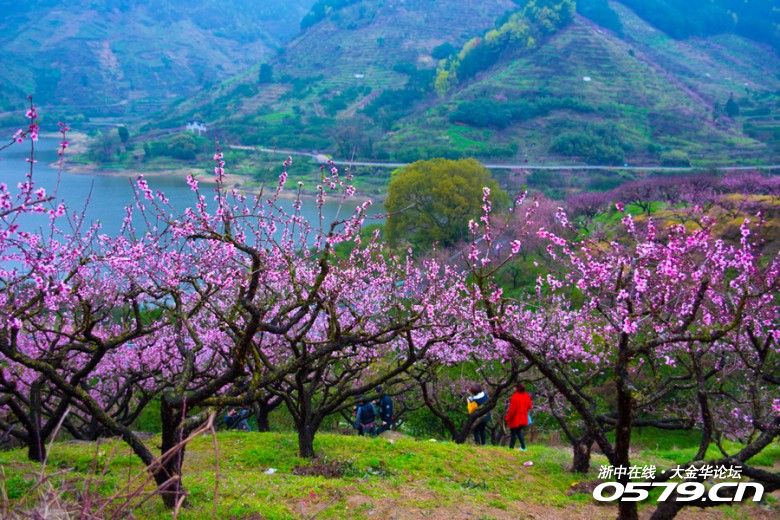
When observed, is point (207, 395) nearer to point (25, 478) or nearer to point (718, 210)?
point (25, 478)

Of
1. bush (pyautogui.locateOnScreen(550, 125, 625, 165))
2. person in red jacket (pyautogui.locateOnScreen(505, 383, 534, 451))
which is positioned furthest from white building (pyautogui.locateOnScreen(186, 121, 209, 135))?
person in red jacket (pyautogui.locateOnScreen(505, 383, 534, 451))

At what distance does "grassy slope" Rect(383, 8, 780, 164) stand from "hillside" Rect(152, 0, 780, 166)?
278mm

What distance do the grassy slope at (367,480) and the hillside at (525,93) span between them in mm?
66887

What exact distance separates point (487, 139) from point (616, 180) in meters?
24.0

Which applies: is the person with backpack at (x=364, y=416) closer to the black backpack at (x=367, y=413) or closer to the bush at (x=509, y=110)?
the black backpack at (x=367, y=413)

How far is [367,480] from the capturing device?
8.68 m

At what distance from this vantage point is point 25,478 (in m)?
7.56

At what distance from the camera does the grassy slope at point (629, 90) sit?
7888 centimetres

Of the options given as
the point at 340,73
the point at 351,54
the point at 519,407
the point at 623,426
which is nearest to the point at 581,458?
the point at 519,407

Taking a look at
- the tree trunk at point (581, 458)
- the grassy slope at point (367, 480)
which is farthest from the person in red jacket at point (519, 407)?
the tree trunk at point (581, 458)

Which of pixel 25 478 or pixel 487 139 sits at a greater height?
pixel 487 139

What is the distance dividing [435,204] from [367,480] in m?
Answer: 32.0

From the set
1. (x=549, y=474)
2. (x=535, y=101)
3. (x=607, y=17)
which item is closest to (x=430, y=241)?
(x=549, y=474)

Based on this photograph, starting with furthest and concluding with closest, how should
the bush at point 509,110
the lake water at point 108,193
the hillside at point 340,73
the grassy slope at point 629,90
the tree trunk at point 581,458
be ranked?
1. the hillside at point 340,73
2. the bush at point 509,110
3. the grassy slope at point 629,90
4. the lake water at point 108,193
5. the tree trunk at point 581,458
